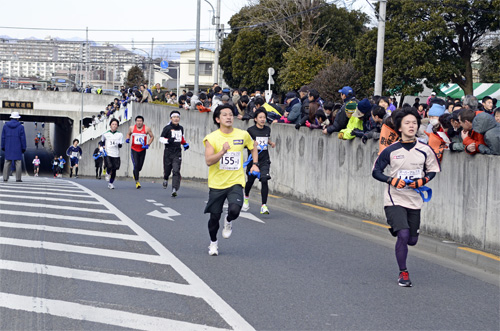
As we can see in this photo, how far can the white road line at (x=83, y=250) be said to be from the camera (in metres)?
8.89

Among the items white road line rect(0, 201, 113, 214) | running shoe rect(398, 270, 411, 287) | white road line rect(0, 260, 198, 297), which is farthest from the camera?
white road line rect(0, 201, 113, 214)

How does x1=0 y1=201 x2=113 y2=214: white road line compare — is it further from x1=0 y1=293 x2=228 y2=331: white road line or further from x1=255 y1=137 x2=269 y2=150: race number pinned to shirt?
x1=0 y1=293 x2=228 y2=331: white road line

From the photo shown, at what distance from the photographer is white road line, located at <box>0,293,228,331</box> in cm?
600

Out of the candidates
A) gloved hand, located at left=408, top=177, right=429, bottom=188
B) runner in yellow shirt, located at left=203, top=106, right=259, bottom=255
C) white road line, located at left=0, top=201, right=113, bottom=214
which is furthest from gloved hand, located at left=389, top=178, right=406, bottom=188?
white road line, located at left=0, top=201, right=113, bottom=214

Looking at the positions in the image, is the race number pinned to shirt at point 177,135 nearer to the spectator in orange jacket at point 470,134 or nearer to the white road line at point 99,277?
the spectator in orange jacket at point 470,134

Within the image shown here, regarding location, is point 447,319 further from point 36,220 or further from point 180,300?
point 36,220

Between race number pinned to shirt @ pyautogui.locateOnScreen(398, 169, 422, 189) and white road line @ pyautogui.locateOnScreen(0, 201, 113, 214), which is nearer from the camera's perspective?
race number pinned to shirt @ pyautogui.locateOnScreen(398, 169, 422, 189)

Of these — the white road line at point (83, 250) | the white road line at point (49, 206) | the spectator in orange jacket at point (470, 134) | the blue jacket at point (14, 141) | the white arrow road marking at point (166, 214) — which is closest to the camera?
the white road line at point (83, 250)

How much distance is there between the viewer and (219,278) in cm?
797

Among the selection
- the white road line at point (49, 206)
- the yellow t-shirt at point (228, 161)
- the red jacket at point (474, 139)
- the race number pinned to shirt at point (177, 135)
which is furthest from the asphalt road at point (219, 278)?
the race number pinned to shirt at point (177, 135)

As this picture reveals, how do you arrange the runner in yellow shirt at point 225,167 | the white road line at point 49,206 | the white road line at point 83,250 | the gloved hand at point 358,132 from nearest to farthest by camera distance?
the white road line at point 83,250, the runner in yellow shirt at point 225,167, the gloved hand at point 358,132, the white road line at point 49,206

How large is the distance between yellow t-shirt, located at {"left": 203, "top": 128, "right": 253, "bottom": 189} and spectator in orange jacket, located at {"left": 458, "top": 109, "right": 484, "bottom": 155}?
Result: 10.3 feet

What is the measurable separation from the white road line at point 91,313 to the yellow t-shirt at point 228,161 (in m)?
3.18

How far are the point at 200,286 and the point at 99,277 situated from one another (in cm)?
115
